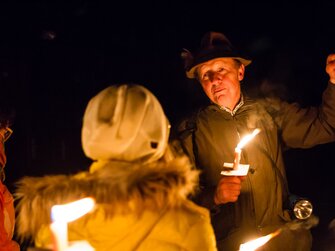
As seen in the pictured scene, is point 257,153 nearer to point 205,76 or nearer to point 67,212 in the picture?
point 205,76

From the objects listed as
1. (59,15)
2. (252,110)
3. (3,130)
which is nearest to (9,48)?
(59,15)

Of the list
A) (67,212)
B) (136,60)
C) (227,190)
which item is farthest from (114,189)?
(136,60)

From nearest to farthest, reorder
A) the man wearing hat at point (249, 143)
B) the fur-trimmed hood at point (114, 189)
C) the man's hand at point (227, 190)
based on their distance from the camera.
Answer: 1. the fur-trimmed hood at point (114, 189)
2. the man's hand at point (227, 190)
3. the man wearing hat at point (249, 143)

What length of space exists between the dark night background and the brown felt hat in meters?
1.05

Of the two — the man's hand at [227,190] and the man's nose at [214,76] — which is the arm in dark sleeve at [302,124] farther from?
the man's hand at [227,190]

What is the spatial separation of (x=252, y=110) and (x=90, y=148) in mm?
2086

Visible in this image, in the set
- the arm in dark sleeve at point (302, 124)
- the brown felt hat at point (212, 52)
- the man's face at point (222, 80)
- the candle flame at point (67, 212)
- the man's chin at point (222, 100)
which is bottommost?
the candle flame at point (67, 212)

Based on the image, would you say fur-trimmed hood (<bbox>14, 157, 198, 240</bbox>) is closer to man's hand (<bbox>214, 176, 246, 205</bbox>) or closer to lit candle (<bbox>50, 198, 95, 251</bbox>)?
lit candle (<bbox>50, 198, 95, 251</bbox>)

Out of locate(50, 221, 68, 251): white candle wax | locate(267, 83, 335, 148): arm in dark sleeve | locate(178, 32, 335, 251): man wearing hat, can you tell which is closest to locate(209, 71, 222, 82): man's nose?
Answer: locate(178, 32, 335, 251): man wearing hat

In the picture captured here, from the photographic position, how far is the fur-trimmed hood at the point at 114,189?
2059 mm

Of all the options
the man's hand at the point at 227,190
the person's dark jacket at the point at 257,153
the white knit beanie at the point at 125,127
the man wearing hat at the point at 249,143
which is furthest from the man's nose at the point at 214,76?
the white knit beanie at the point at 125,127

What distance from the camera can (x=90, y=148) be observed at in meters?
2.14

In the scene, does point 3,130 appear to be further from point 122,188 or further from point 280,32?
point 280,32

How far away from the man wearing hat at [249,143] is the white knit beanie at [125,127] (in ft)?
4.82
